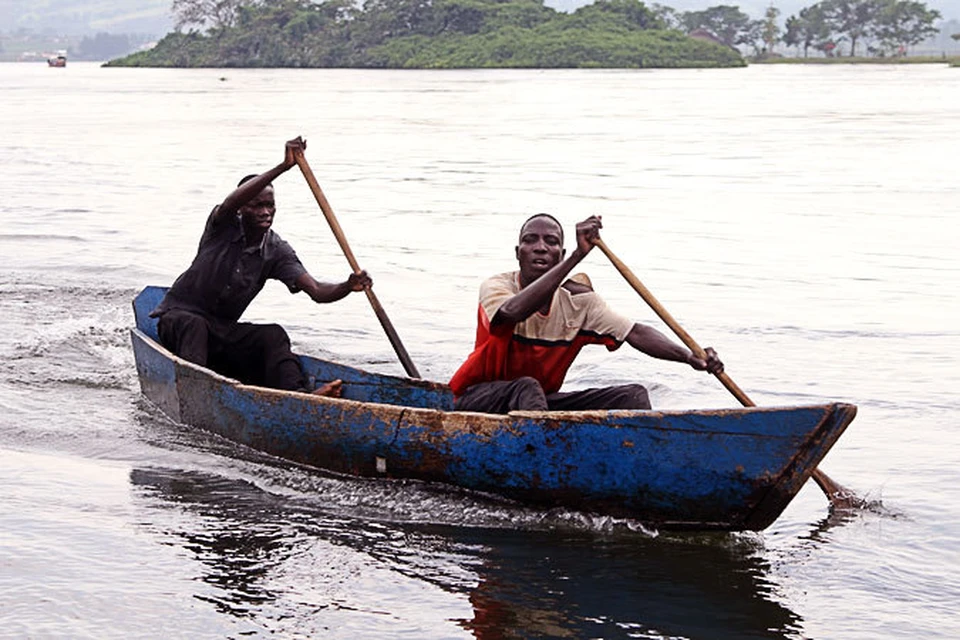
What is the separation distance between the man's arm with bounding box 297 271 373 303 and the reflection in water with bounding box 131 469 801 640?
4.45 feet

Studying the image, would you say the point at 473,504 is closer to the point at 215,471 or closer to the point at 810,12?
the point at 215,471

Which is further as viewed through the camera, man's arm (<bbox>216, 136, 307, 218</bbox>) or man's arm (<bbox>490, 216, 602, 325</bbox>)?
man's arm (<bbox>216, 136, 307, 218</bbox>)

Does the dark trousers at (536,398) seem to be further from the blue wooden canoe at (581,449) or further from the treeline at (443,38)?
the treeline at (443,38)

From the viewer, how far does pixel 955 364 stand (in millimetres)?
8805

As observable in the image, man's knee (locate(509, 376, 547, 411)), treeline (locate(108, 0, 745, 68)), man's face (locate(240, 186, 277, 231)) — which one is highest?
treeline (locate(108, 0, 745, 68))

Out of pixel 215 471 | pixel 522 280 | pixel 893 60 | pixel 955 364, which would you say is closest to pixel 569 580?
pixel 522 280

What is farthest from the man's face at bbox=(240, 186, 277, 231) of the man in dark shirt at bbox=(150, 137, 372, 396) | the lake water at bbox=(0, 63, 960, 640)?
the lake water at bbox=(0, 63, 960, 640)

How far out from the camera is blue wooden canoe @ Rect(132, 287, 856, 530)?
5043 mm

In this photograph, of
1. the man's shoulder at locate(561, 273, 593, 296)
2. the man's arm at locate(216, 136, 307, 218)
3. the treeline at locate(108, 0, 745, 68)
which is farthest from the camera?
the treeline at locate(108, 0, 745, 68)

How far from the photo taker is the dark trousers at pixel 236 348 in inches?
279

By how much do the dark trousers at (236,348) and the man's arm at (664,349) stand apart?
6.74 ft

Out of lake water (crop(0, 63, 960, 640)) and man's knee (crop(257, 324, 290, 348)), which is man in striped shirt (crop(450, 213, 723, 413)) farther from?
man's knee (crop(257, 324, 290, 348))

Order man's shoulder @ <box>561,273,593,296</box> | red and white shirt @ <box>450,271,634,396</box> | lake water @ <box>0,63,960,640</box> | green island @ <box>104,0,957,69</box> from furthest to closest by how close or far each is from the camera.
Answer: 1. green island @ <box>104,0,957,69</box>
2. man's shoulder @ <box>561,273,593,296</box>
3. red and white shirt @ <box>450,271,634,396</box>
4. lake water @ <box>0,63,960,640</box>

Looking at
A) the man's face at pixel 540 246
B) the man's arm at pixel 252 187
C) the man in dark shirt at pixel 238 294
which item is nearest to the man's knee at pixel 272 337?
the man in dark shirt at pixel 238 294
